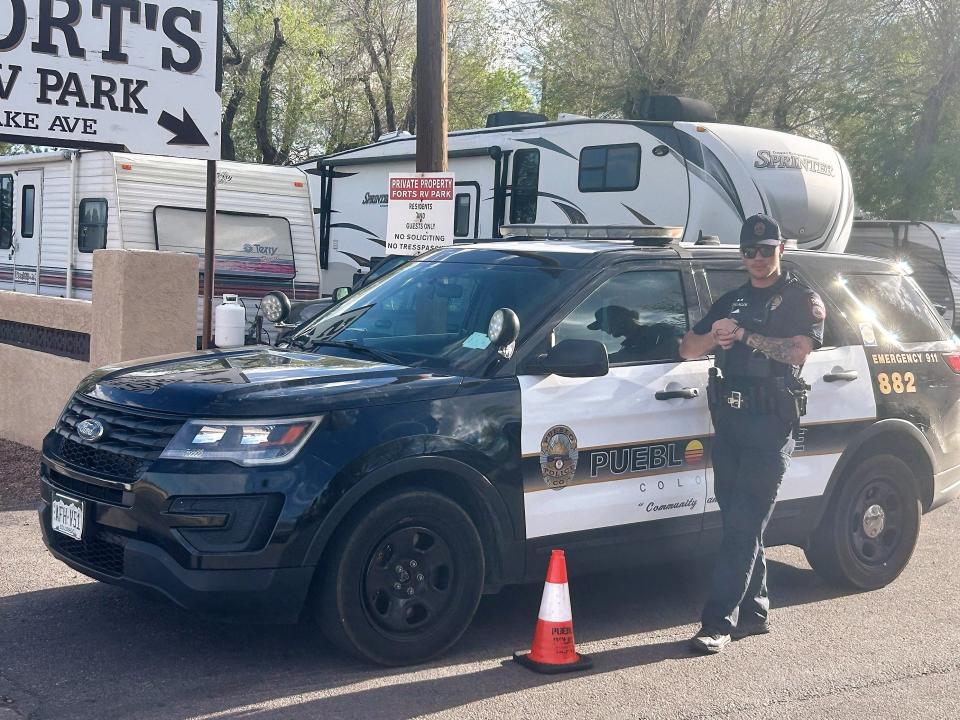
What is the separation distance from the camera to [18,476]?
888 cm

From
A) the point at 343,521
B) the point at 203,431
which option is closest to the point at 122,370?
the point at 203,431

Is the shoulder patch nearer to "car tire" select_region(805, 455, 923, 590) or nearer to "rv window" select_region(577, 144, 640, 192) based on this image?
"car tire" select_region(805, 455, 923, 590)

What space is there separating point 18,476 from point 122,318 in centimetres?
141

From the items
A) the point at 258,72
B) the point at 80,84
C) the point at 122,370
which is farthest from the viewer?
the point at 258,72

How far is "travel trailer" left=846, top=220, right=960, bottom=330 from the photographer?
2034 centimetres

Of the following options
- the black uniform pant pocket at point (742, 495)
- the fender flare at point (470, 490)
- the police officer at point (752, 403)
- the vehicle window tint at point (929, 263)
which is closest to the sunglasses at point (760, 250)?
the police officer at point (752, 403)

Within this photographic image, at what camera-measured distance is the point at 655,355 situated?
5820mm

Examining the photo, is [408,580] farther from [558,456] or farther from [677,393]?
[677,393]

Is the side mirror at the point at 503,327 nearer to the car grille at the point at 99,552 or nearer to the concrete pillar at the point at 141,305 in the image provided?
the car grille at the point at 99,552

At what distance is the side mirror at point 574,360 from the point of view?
5.27m

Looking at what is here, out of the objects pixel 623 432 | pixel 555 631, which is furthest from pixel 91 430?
pixel 623 432

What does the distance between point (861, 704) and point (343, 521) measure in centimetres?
225

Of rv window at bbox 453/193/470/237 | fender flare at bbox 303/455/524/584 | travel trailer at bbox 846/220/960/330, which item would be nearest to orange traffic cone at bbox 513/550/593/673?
fender flare at bbox 303/455/524/584

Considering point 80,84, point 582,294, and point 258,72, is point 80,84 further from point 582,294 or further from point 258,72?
point 258,72
